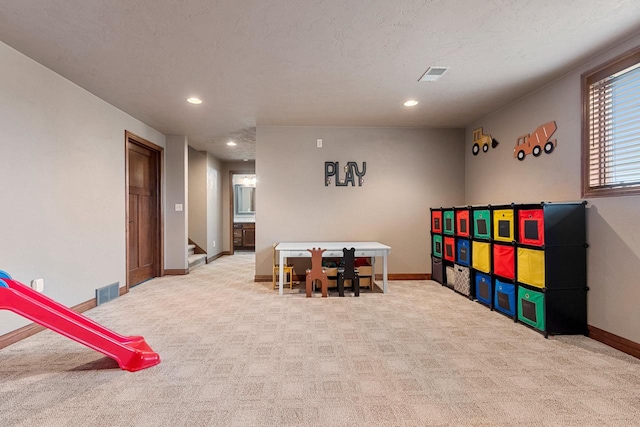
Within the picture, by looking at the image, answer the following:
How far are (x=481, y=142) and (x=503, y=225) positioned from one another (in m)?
1.79

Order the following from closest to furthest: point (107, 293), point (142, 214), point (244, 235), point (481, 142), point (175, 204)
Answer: point (107, 293)
point (481, 142)
point (142, 214)
point (175, 204)
point (244, 235)

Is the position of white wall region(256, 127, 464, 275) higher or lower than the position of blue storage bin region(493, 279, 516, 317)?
higher

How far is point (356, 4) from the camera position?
2.01 metres

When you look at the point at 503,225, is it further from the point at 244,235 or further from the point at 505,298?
the point at 244,235

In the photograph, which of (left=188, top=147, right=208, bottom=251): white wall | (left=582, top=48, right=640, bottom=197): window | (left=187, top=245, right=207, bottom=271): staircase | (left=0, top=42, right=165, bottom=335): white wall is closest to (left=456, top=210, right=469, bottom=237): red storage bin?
(left=582, top=48, right=640, bottom=197): window

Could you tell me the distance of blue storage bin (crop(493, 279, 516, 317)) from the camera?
3.09 m

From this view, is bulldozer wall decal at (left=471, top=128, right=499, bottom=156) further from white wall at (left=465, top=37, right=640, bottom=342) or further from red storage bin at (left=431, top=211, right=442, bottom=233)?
red storage bin at (left=431, top=211, right=442, bottom=233)

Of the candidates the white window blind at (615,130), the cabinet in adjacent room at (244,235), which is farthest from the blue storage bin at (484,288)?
the cabinet in adjacent room at (244,235)

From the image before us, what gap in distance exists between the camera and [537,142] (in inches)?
133

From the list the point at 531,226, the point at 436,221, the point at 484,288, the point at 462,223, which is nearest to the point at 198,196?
the point at 436,221

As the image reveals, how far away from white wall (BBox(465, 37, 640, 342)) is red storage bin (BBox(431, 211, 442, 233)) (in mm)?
781

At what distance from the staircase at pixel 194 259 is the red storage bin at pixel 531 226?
17.7 ft

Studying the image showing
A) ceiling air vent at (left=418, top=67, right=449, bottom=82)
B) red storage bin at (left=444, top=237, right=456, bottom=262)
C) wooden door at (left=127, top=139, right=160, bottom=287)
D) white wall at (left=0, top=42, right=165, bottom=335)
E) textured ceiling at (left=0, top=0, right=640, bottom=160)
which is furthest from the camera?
wooden door at (left=127, top=139, right=160, bottom=287)

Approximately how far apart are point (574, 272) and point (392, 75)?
250 centimetres
